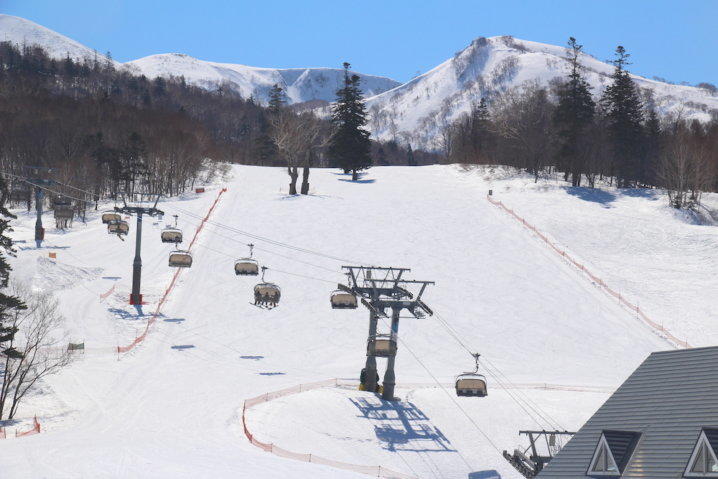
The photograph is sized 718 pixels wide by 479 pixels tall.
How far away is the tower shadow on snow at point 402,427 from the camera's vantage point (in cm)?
3073

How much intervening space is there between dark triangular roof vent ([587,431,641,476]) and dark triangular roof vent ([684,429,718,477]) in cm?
157

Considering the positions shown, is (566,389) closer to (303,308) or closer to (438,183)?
(303,308)

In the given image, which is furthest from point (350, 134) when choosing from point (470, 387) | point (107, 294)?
point (470, 387)

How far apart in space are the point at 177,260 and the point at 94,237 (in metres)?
21.9

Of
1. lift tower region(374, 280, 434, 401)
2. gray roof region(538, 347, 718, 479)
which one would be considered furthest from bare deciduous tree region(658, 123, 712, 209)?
gray roof region(538, 347, 718, 479)

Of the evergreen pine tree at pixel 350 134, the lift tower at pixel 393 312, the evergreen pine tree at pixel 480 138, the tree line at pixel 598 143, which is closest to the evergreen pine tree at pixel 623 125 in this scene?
the tree line at pixel 598 143

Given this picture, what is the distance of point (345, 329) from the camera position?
46.4 m

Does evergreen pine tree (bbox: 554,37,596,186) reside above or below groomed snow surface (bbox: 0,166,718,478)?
above

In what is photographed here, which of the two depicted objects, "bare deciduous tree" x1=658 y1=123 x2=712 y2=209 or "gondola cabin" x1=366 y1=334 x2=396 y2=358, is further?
"bare deciduous tree" x1=658 y1=123 x2=712 y2=209

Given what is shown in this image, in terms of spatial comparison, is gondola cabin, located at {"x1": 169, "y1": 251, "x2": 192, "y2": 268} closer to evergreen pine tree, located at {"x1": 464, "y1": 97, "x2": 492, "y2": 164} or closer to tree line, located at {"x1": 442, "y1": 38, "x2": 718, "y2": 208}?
tree line, located at {"x1": 442, "y1": 38, "x2": 718, "y2": 208}

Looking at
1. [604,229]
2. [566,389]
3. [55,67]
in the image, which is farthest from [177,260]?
[55,67]

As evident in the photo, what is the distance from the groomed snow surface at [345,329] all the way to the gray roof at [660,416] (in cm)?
968

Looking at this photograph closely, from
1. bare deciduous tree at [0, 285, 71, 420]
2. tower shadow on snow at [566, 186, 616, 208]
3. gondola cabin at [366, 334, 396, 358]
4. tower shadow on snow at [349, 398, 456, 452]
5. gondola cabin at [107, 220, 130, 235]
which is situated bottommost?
tower shadow on snow at [349, 398, 456, 452]

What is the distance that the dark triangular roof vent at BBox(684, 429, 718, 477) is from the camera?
14.9 m
